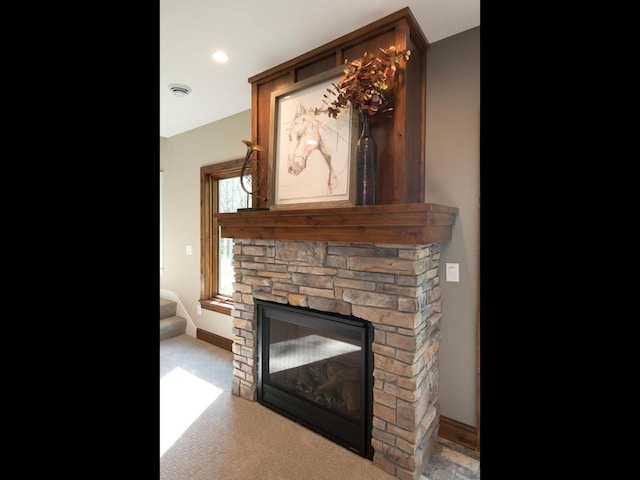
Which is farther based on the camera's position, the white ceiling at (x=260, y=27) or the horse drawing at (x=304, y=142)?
the horse drawing at (x=304, y=142)

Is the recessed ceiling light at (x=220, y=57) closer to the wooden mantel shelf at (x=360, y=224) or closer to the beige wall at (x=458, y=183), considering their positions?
the wooden mantel shelf at (x=360, y=224)

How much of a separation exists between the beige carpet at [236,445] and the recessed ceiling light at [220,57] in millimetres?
2415

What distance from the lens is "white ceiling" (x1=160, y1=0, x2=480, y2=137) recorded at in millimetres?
1594

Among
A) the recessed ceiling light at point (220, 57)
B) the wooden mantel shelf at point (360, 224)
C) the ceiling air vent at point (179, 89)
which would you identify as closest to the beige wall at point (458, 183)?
the wooden mantel shelf at point (360, 224)

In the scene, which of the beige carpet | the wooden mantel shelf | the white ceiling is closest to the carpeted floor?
the beige carpet

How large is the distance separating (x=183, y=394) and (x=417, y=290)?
2024 millimetres

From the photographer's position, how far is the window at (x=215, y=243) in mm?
3367

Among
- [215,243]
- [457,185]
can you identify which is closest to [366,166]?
[457,185]

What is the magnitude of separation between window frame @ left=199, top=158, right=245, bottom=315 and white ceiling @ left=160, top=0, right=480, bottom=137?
46.2 inches

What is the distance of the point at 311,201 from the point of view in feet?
6.44

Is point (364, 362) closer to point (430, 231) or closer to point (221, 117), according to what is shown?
point (430, 231)

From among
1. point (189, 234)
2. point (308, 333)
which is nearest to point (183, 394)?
point (308, 333)

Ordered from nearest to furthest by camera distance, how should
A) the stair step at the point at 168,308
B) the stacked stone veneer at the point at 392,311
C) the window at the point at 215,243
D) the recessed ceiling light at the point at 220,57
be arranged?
the stacked stone veneer at the point at 392,311 → the recessed ceiling light at the point at 220,57 → the window at the point at 215,243 → the stair step at the point at 168,308

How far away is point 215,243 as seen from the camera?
11.6 ft
